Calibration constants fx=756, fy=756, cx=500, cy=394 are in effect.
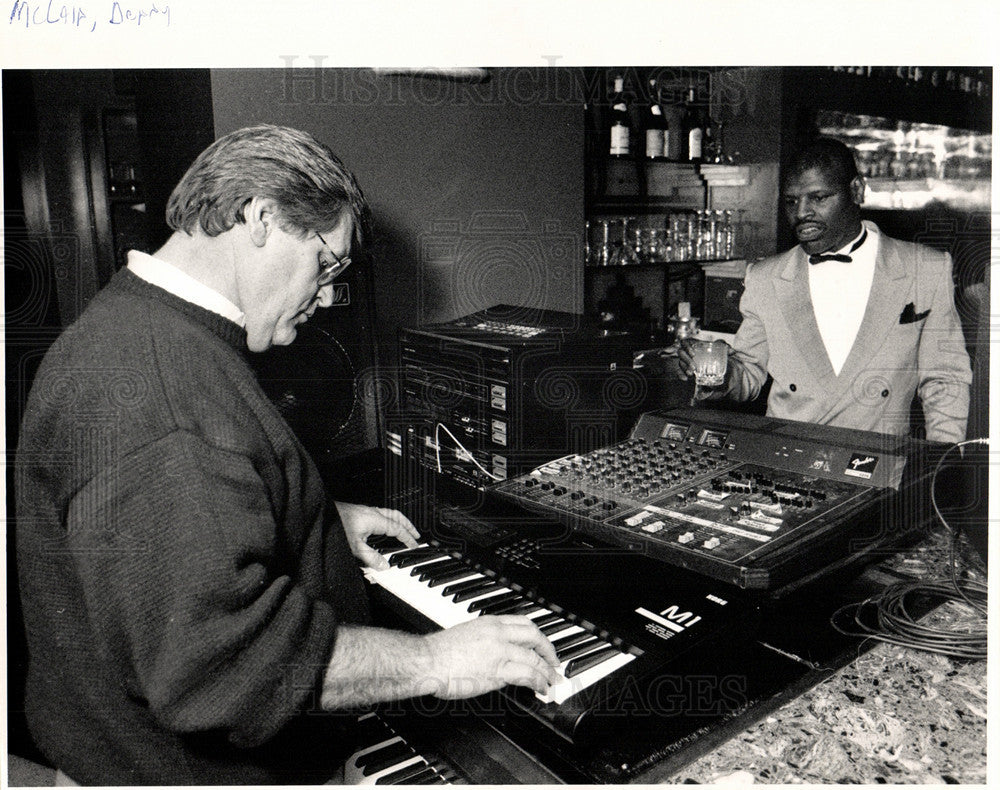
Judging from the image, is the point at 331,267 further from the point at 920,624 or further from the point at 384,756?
the point at 920,624

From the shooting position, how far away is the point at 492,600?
1.21 metres

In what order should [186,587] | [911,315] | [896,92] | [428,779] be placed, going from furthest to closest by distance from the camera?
[896,92] < [911,315] < [428,779] < [186,587]

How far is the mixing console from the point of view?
1.11m

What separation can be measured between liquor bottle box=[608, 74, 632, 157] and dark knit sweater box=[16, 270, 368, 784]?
2.81 m

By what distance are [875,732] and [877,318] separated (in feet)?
4.90

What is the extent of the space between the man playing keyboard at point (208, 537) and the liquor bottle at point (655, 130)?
287 centimetres

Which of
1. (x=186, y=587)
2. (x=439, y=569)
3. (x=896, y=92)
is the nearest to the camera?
(x=186, y=587)

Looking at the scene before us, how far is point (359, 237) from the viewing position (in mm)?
1244

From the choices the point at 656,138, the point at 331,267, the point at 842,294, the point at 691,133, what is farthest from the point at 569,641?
the point at 691,133

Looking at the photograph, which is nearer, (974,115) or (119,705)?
(119,705)

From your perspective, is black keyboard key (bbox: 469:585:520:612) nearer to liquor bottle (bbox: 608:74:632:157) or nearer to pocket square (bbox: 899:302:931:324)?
pocket square (bbox: 899:302:931:324)

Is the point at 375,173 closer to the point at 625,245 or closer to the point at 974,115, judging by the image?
the point at 625,245

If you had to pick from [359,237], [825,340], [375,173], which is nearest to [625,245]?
[825,340]

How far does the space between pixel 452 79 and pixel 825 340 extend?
141 centimetres
